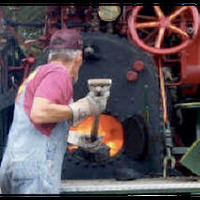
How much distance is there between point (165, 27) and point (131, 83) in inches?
24.2

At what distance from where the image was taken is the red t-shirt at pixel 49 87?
348cm

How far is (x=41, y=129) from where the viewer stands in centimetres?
356

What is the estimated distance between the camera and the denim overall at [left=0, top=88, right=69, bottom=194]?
351 cm

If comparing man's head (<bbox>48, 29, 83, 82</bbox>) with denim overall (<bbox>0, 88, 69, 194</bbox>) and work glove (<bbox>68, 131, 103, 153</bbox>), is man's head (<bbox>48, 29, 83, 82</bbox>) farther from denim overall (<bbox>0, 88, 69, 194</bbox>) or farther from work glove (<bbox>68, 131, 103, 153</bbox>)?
work glove (<bbox>68, 131, 103, 153</bbox>)

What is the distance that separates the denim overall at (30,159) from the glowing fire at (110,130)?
1.23m

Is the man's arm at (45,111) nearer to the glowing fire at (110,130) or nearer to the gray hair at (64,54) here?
the gray hair at (64,54)

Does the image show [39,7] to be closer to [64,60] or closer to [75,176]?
[75,176]

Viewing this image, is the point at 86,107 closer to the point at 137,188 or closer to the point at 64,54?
the point at 64,54

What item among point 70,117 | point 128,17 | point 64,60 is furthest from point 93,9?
point 70,117

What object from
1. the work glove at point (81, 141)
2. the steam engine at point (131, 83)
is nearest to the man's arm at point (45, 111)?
the work glove at point (81, 141)

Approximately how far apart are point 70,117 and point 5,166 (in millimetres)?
538

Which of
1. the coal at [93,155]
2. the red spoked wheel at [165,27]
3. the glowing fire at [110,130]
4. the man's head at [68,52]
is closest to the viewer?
the man's head at [68,52]

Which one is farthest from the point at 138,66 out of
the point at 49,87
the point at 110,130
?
the point at 49,87

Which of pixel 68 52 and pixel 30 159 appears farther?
pixel 68 52
